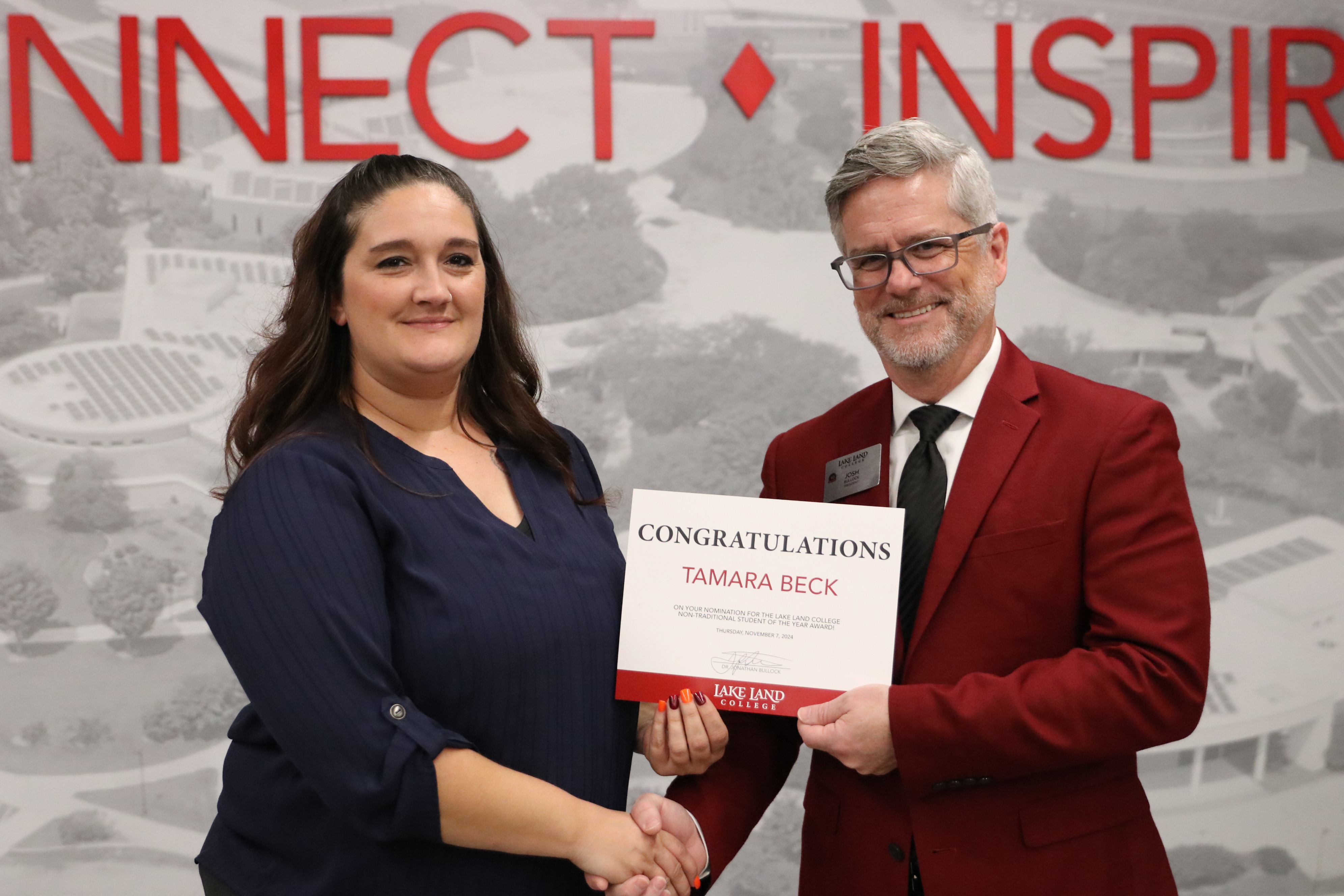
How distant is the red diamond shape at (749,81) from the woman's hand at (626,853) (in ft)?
7.83

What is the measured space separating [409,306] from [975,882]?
1173 millimetres

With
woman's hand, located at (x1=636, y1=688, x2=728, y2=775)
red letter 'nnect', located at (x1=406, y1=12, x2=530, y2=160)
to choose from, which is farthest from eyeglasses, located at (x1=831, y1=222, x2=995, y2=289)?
red letter 'nnect', located at (x1=406, y1=12, x2=530, y2=160)

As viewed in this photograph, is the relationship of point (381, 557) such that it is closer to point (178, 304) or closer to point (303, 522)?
point (303, 522)

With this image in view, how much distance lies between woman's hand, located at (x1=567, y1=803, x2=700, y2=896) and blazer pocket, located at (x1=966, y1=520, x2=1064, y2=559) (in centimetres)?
65

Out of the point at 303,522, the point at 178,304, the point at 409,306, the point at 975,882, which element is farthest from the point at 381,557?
the point at 178,304

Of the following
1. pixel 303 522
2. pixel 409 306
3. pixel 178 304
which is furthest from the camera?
pixel 178 304

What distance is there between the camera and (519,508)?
1.75 metres

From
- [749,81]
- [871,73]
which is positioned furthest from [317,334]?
[871,73]

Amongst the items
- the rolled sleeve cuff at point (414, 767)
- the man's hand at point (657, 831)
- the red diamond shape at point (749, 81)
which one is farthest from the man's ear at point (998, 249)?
the red diamond shape at point (749, 81)

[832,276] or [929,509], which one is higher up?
[832,276]

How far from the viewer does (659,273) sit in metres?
3.45

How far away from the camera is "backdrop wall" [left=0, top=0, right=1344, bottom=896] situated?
3.29 m

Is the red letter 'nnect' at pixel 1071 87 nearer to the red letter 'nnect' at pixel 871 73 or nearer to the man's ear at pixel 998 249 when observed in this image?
the red letter 'nnect' at pixel 871 73

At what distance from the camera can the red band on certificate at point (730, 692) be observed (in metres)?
1.68
